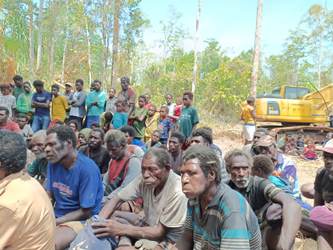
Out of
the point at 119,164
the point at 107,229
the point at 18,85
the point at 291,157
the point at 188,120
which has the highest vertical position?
the point at 18,85

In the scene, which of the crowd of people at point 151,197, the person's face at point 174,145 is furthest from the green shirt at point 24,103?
the person's face at point 174,145

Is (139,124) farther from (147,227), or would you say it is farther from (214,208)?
(214,208)

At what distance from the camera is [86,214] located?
360 centimetres

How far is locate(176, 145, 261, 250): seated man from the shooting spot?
219cm

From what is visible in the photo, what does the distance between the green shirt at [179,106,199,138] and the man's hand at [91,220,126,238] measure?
15.4ft

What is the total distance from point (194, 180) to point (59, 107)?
7.16 m

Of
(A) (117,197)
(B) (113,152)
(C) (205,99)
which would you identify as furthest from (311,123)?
(A) (117,197)

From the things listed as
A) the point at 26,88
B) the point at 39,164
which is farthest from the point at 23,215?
the point at 26,88

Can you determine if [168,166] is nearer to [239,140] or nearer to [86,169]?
[86,169]

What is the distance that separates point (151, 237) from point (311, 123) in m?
11.8

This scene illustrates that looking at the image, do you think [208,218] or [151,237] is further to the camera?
[151,237]

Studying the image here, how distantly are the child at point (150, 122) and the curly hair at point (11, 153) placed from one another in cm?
562

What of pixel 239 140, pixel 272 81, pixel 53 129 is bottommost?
pixel 239 140

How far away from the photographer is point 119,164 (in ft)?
15.2
